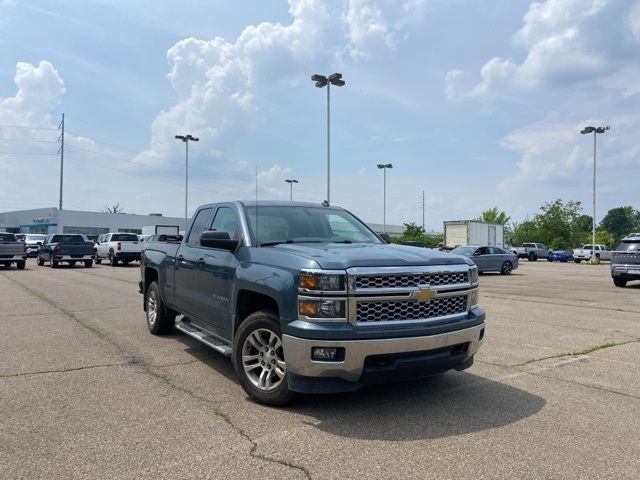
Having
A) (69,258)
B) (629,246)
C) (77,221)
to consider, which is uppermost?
(77,221)

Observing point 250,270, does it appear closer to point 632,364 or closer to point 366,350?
point 366,350

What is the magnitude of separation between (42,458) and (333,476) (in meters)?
1.99

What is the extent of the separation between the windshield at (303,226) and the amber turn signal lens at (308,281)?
3.70ft

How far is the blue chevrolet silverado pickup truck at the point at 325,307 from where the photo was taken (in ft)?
13.2

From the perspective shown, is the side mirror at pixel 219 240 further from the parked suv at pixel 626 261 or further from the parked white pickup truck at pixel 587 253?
the parked white pickup truck at pixel 587 253

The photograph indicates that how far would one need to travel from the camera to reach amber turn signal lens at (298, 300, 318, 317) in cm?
405

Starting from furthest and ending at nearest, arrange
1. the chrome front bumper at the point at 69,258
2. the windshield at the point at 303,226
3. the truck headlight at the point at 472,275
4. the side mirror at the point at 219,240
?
the chrome front bumper at the point at 69,258
the windshield at the point at 303,226
the side mirror at the point at 219,240
the truck headlight at the point at 472,275

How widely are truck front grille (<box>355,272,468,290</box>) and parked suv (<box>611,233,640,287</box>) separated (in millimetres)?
16344

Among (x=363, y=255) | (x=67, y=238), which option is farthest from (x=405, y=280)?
(x=67, y=238)

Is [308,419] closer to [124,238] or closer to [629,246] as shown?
[629,246]

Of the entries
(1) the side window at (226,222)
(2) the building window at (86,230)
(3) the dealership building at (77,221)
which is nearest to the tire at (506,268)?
(1) the side window at (226,222)

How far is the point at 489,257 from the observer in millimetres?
25094

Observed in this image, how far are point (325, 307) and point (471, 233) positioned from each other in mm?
33041

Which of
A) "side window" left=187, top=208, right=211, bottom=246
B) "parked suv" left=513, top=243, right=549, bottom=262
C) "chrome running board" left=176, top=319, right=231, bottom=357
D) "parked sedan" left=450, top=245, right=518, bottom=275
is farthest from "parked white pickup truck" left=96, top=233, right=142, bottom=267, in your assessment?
"parked suv" left=513, top=243, right=549, bottom=262
